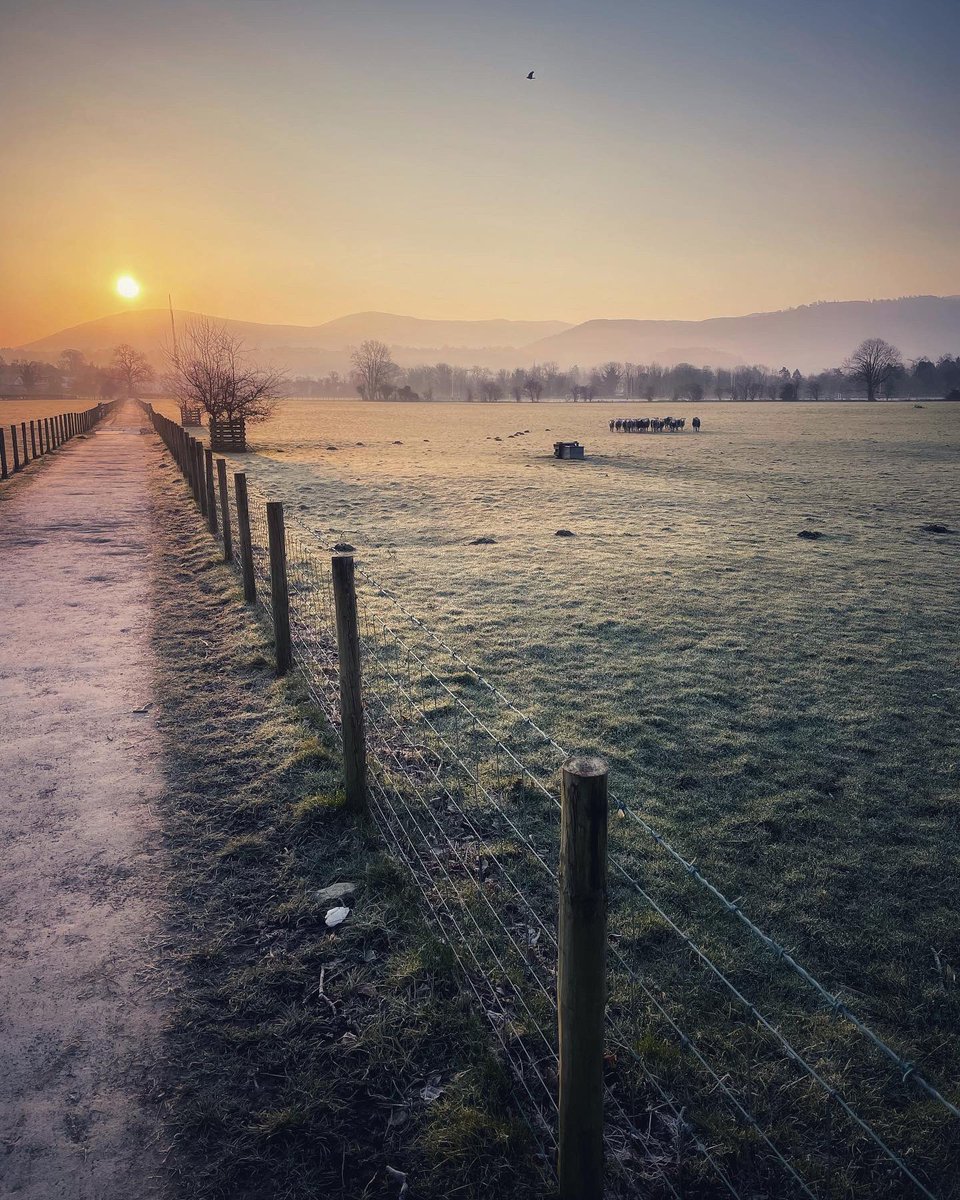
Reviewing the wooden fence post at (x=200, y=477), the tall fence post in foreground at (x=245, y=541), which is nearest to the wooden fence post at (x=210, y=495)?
the wooden fence post at (x=200, y=477)

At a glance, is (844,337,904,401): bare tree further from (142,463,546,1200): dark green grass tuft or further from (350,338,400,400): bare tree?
(142,463,546,1200): dark green grass tuft

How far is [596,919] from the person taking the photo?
2.16 meters

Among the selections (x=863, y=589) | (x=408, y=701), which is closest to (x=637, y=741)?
(x=408, y=701)

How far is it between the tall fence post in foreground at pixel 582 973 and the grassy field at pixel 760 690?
0.99 metres

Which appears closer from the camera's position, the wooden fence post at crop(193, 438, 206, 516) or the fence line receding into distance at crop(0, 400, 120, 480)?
the wooden fence post at crop(193, 438, 206, 516)

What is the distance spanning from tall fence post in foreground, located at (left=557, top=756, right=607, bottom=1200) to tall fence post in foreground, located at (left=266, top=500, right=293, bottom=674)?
547 cm

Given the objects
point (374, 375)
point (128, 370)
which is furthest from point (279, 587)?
point (128, 370)

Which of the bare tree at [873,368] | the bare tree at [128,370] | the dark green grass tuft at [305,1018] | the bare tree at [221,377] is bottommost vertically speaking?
the dark green grass tuft at [305,1018]

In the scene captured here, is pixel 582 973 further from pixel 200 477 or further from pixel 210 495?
pixel 200 477

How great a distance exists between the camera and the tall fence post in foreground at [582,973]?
2055 millimetres

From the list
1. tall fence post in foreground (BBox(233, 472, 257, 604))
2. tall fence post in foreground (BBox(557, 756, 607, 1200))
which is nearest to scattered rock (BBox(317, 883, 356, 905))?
tall fence post in foreground (BBox(557, 756, 607, 1200))

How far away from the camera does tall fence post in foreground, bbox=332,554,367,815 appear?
4773 millimetres

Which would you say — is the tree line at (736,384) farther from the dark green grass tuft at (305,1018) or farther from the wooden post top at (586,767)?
the wooden post top at (586,767)

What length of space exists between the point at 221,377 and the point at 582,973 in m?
38.7
